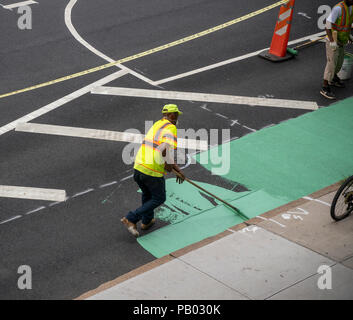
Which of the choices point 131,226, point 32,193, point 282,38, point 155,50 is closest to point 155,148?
point 131,226

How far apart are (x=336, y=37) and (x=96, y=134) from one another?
18.0ft

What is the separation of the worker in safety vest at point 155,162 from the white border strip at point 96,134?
2545 millimetres

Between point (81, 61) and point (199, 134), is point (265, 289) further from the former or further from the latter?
point (81, 61)

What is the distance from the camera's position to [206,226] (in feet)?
31.3

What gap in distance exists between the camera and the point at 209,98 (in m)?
13.3

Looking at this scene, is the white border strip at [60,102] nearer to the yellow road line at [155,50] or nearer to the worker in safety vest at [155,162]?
the yellow road line at [155,50]

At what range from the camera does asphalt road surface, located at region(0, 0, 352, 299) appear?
891 cm

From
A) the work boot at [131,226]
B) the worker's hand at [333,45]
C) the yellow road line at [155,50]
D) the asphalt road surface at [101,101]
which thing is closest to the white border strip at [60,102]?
the asphalt road surface at [101,101]

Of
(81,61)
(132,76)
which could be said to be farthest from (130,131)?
(81,61)

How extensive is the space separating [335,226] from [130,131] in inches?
174

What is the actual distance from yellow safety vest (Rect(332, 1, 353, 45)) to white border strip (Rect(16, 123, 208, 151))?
4.02 m

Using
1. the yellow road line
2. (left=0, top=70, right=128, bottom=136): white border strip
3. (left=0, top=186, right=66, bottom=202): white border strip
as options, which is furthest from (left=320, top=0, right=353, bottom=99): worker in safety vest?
(left=0, top=186, right=66, bottom=202): white border strip

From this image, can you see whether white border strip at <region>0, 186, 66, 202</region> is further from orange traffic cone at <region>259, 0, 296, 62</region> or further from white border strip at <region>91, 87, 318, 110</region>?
orange traffic cone at <region>259, 0, 296, 62</region>
